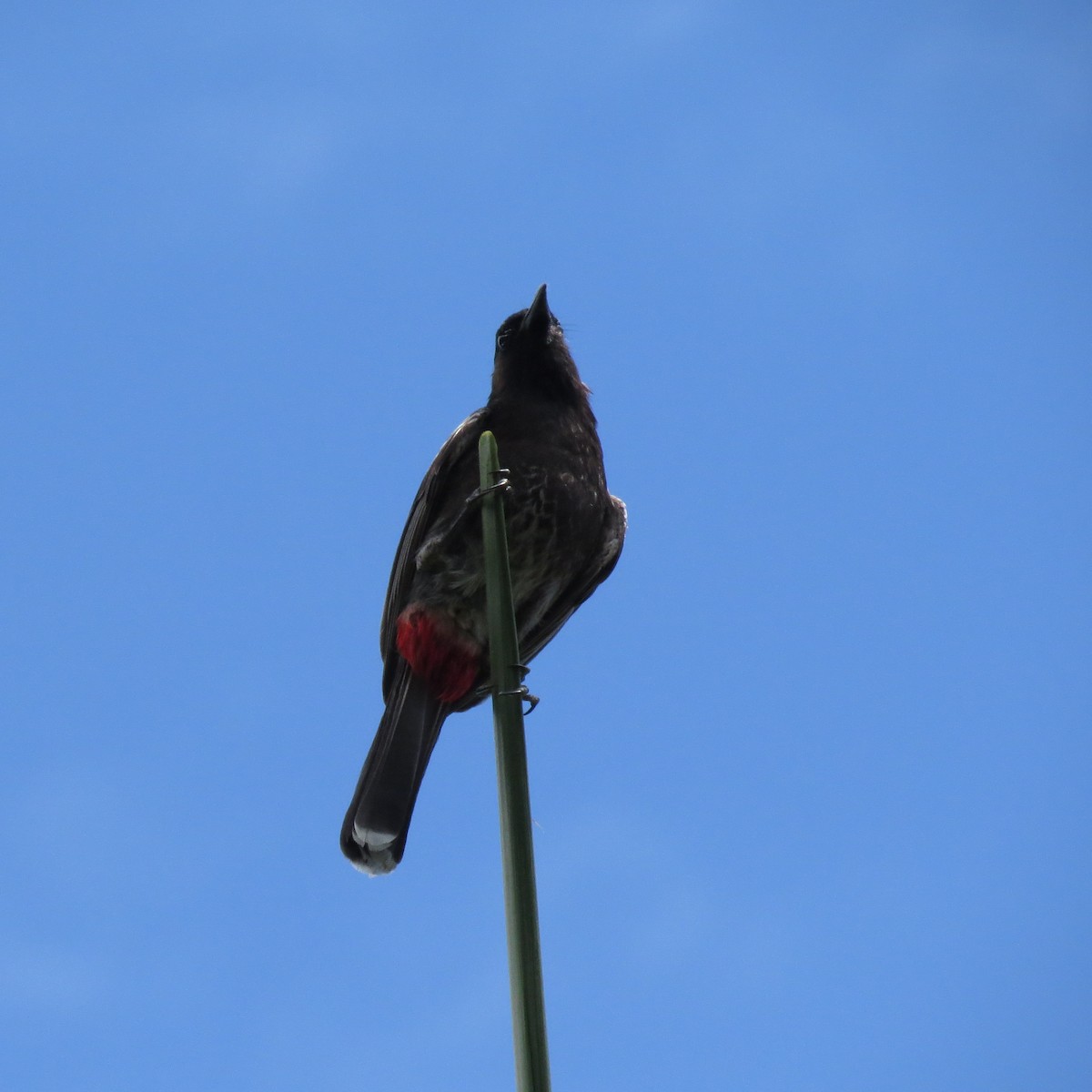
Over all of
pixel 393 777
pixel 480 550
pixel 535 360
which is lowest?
pixel 393 777

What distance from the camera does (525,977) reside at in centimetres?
118

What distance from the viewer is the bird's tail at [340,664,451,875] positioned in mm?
3838

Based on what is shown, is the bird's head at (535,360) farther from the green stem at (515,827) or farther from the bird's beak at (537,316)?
the green stem at (515,827)

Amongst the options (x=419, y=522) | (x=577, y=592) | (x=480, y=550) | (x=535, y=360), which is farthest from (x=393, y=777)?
(x=535, y=360)

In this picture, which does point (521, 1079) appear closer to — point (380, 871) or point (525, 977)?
point (525, 977)

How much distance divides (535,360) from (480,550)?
116 cm

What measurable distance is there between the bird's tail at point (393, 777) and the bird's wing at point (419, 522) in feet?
1.15

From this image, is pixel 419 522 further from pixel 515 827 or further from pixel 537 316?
pixel 515 827

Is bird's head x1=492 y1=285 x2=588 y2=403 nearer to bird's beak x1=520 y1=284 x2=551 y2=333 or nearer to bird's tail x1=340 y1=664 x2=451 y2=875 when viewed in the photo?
bird's beak x1=520 y1=284 x2=551 y2=333

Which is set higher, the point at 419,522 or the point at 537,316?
the point at 537,316

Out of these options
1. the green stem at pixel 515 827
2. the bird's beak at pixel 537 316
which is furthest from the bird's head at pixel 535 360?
the green stem at pixel 515 827

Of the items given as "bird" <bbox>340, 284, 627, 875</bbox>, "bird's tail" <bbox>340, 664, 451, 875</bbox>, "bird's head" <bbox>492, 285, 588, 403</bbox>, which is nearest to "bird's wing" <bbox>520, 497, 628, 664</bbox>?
"bird" <bbox>340, 284, 627, 875</bbox>

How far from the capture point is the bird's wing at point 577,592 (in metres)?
5.54

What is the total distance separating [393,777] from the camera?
4082 mm
